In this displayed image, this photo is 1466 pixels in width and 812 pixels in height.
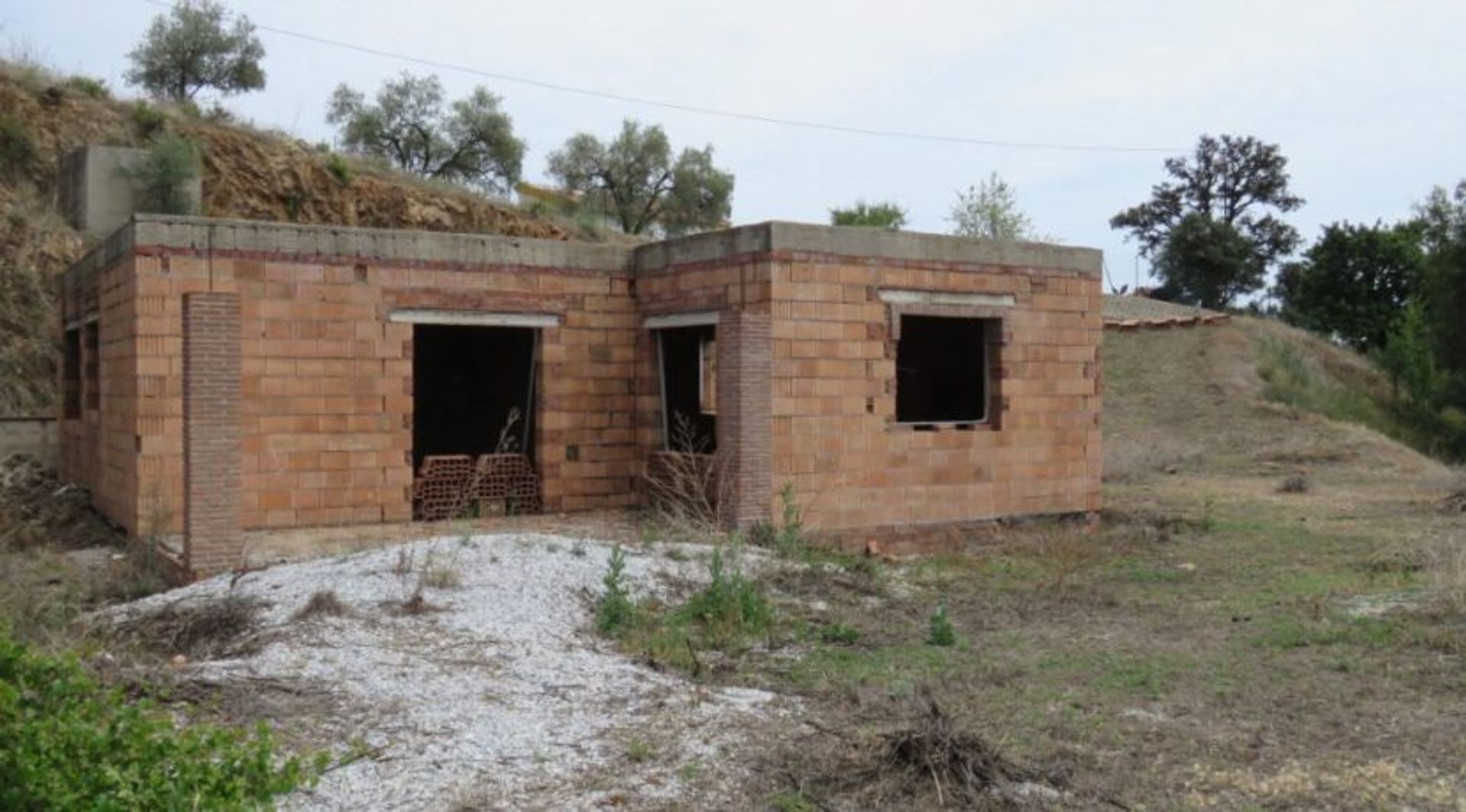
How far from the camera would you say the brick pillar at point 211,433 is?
38.5 feet

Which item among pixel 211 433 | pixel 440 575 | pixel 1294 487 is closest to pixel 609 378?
pixel 211 433

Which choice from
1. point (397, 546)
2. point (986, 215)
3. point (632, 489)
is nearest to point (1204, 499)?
point (632, 489)

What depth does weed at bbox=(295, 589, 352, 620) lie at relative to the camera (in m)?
9.34

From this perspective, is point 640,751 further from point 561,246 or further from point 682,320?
point 561,246

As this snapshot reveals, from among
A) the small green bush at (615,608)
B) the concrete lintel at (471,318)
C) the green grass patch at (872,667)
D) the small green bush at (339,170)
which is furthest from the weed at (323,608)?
the small green bush at (339,170)

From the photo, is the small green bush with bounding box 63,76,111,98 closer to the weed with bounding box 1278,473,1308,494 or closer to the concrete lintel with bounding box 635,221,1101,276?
the concrete lintel with bounding box 635,221,1101,276

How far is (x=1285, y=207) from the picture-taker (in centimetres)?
6259

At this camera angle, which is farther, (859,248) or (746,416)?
(859,248)

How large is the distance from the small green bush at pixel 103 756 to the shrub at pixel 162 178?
23943mm

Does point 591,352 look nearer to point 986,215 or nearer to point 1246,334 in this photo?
point 1246,334

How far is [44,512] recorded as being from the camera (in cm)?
1697

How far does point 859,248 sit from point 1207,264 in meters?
46.7

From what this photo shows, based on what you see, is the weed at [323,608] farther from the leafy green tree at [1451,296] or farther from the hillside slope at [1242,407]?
the leafy green tree at [1451,296]

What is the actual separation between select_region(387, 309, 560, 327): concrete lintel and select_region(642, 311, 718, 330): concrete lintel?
1127mm
